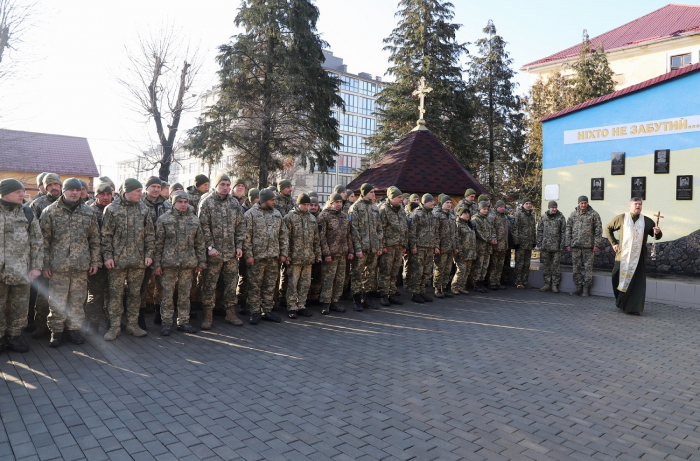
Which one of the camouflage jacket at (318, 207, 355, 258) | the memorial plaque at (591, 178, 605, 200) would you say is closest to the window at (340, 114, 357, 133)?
the memorial plaque at (591, 178, 605, 200)

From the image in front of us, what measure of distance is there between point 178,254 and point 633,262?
8067 mm

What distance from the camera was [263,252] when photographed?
290 inches

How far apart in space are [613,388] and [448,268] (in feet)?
18.6

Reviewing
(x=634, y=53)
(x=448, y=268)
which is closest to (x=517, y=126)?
(x=634, y=53)

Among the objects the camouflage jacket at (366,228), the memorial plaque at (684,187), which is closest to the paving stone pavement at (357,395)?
the camouflage jacket at (366,228)

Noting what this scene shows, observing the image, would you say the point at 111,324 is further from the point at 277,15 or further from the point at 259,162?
the point at 277,15

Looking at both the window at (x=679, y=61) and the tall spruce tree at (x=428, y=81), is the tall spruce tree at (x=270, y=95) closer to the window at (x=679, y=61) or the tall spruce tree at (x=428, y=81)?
the tall spruce tree at (x=428, y=81)

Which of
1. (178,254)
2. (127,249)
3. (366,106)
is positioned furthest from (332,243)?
(366,106)

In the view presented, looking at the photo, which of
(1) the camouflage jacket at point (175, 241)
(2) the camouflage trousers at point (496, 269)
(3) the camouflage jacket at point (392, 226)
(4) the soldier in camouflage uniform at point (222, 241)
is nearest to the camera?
(1) the camouflage jacket at point (175, 241)

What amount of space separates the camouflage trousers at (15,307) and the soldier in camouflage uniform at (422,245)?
644cm

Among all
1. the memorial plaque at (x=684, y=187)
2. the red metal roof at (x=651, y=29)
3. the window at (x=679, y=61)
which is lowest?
the memorial plaque at (x=684, y=187)

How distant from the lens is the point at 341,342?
645 cm

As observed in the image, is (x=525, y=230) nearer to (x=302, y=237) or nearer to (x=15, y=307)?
(x=302, y=237)

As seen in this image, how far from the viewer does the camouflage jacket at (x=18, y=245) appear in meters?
5.38
